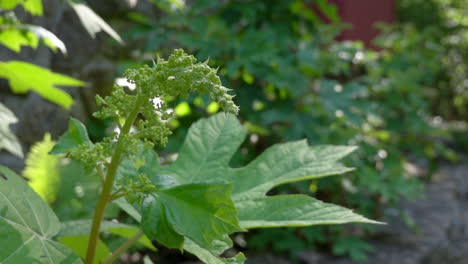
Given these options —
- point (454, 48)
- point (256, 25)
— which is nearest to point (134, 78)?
point (256, 25)

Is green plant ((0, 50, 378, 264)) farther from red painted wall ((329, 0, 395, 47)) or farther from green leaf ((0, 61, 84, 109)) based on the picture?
red painted wall ((329, 0, 395, 47))

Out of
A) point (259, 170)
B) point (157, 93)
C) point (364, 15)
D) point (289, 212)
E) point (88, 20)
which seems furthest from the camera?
point (364, 15)

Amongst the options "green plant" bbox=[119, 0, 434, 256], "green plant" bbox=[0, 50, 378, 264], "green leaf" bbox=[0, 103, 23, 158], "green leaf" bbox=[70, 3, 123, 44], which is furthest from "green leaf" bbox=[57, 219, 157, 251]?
"green plant" bbox=[119, 0, 434, 256]

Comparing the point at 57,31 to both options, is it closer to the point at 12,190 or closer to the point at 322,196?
the point at 322,196

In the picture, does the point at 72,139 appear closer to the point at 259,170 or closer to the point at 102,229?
the point at 102,229

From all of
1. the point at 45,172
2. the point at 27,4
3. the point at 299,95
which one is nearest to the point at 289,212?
the point at 27,4
